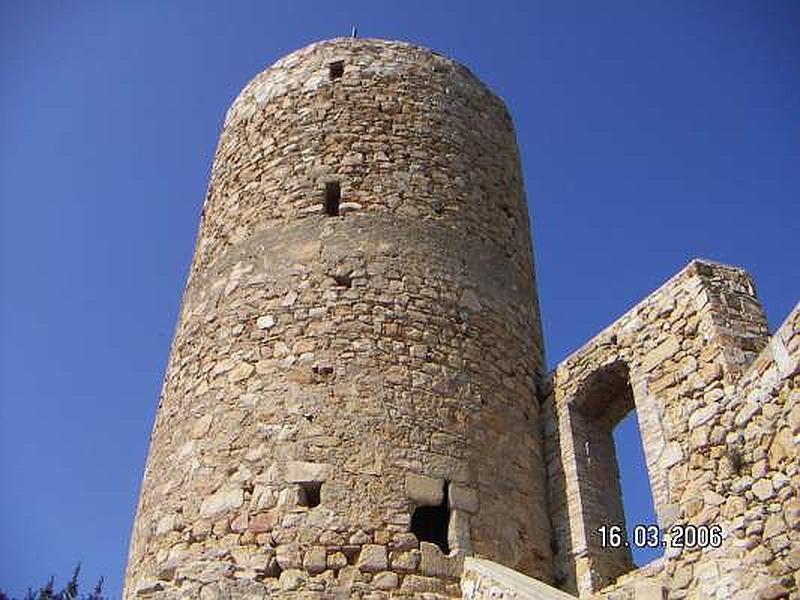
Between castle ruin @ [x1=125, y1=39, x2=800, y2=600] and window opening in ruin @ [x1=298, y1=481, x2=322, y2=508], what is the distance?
0.02 m

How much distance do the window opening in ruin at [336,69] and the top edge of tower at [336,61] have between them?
0.09 feet

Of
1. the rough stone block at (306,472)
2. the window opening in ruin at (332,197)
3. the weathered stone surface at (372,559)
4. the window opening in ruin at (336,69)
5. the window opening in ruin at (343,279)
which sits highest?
the window opening in ruin at (336,69)

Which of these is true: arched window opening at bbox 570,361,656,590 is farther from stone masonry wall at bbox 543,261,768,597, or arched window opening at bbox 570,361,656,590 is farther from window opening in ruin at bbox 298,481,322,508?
window opening in ruin at bbox 298,481,322,508

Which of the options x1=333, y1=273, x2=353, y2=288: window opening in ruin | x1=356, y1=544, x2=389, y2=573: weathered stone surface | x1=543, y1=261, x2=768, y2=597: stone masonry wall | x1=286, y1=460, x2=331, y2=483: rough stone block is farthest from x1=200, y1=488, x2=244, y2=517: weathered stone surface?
x1=543, y1=261, x2=768, y2=597: stone masonry wall

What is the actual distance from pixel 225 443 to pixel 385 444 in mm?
1439

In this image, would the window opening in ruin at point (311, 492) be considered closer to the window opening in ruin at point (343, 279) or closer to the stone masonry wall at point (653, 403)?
the window opening in ruin at point (343, 279)

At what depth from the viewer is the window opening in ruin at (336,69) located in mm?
9797

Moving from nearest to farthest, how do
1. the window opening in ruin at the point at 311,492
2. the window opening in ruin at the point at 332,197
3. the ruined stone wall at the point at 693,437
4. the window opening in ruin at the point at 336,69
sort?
the ruined stone wall at the point at 693,437
the window opening in ruin at the point at 311,492
the window opening in ruin at the point at 332,197
the window opening in ruin at the point at 336,69

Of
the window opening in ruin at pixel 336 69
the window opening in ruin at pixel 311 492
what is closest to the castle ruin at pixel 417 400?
the window opening in ruin at pixel 311 492

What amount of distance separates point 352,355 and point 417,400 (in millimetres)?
731

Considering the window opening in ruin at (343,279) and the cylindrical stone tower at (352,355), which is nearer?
the cylindrical stone tower at (352,355)

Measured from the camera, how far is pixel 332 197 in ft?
28.4

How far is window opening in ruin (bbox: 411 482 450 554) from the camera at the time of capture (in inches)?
261

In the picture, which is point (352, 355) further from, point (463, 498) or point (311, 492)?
point (463, 498)
